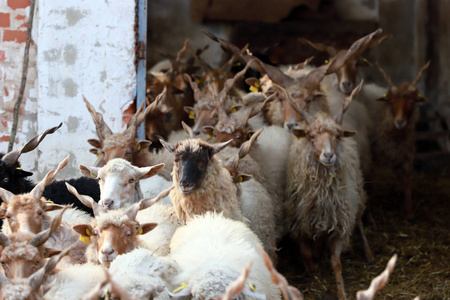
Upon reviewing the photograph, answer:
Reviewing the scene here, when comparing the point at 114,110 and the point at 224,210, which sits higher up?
the point at 114,110

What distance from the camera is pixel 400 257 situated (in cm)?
660

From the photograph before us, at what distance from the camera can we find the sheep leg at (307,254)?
6.12 meters

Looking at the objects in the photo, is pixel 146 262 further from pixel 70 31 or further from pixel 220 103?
pixel 220 103

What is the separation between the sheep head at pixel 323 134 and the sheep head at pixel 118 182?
169cm

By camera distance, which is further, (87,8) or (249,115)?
(249,115)

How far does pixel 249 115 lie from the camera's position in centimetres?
673

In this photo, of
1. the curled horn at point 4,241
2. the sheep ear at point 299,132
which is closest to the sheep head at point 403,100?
the sheep ear at point 299,132

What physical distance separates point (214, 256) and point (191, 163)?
118 cm

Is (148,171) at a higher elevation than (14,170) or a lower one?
higher

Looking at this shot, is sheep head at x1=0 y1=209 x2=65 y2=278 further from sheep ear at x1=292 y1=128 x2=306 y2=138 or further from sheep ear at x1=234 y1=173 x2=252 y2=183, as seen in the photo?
sheep ear at x1=292 y1=128 x2=306 y2=138

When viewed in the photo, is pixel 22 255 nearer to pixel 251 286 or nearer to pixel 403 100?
pixel 251 286

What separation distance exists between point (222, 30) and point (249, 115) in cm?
552

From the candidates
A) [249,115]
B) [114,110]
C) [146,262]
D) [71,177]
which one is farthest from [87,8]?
[146,262]

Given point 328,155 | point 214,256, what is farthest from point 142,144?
point 214,256
